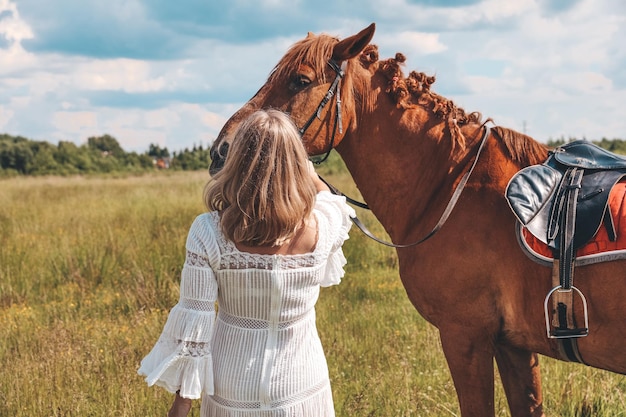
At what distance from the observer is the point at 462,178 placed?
273 cm

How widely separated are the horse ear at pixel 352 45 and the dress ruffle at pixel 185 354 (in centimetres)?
154

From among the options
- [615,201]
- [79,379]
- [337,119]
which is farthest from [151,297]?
[615,201]

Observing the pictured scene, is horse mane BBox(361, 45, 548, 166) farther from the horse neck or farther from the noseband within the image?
the noseband

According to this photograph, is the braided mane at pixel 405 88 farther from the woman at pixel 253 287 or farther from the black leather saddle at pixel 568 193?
the woman at pixel 253 287

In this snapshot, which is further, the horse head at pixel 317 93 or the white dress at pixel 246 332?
the horse head at pixel 317 93

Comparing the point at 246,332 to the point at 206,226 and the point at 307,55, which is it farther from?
the point at 307,55

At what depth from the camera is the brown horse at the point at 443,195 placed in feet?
8.36

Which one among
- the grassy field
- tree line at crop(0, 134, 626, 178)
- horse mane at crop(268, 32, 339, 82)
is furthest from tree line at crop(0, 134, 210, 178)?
horse mane at crop(268, 32, 339, 82)

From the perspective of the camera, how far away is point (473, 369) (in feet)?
8.59

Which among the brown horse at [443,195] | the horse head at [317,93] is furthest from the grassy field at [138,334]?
the horse head at [317,93]

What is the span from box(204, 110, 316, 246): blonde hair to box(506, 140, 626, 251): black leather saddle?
1029 mm

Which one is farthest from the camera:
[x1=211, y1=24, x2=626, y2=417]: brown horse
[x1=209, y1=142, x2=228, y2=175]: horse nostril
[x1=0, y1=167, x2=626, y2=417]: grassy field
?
[x1=0, y1=167, x2=626, y2=417]: grassy field

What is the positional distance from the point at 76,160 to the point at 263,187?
139 feet

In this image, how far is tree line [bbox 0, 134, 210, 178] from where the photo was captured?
128ft
